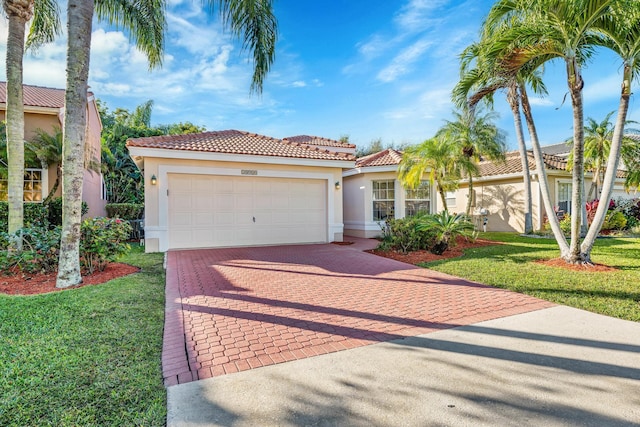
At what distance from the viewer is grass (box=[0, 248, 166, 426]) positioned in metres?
2.54

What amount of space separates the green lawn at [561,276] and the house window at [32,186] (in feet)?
48.7

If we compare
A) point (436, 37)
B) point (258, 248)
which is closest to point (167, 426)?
point (258, 248)

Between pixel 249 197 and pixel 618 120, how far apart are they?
10.9 meters

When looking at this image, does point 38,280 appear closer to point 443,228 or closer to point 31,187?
point 31,187

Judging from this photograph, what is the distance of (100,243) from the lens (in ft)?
24.4

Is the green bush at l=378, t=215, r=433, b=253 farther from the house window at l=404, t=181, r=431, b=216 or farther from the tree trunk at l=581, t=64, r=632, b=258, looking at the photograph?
the house window at l=404, t=181, r=431, b=216

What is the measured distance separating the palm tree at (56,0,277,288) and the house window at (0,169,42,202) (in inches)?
271

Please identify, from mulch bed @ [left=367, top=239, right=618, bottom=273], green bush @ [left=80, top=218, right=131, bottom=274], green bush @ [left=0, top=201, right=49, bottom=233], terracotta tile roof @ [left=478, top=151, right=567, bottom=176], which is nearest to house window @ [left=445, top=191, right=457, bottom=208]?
terracotta tile roof @ [left=478, top=151, right=567, bottom=176]

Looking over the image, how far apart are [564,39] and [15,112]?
13.3 metres

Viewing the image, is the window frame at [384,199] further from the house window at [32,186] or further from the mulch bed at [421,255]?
→ the house window at [32,186]

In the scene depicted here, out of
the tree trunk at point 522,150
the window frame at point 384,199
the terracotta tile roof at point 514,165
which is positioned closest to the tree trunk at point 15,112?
the window frame at point 384,199

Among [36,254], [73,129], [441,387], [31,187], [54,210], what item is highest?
[73,129]

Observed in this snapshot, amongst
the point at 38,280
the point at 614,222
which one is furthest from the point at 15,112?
the point at 614,222

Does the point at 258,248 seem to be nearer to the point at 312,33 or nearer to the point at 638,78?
the point at 312,33
